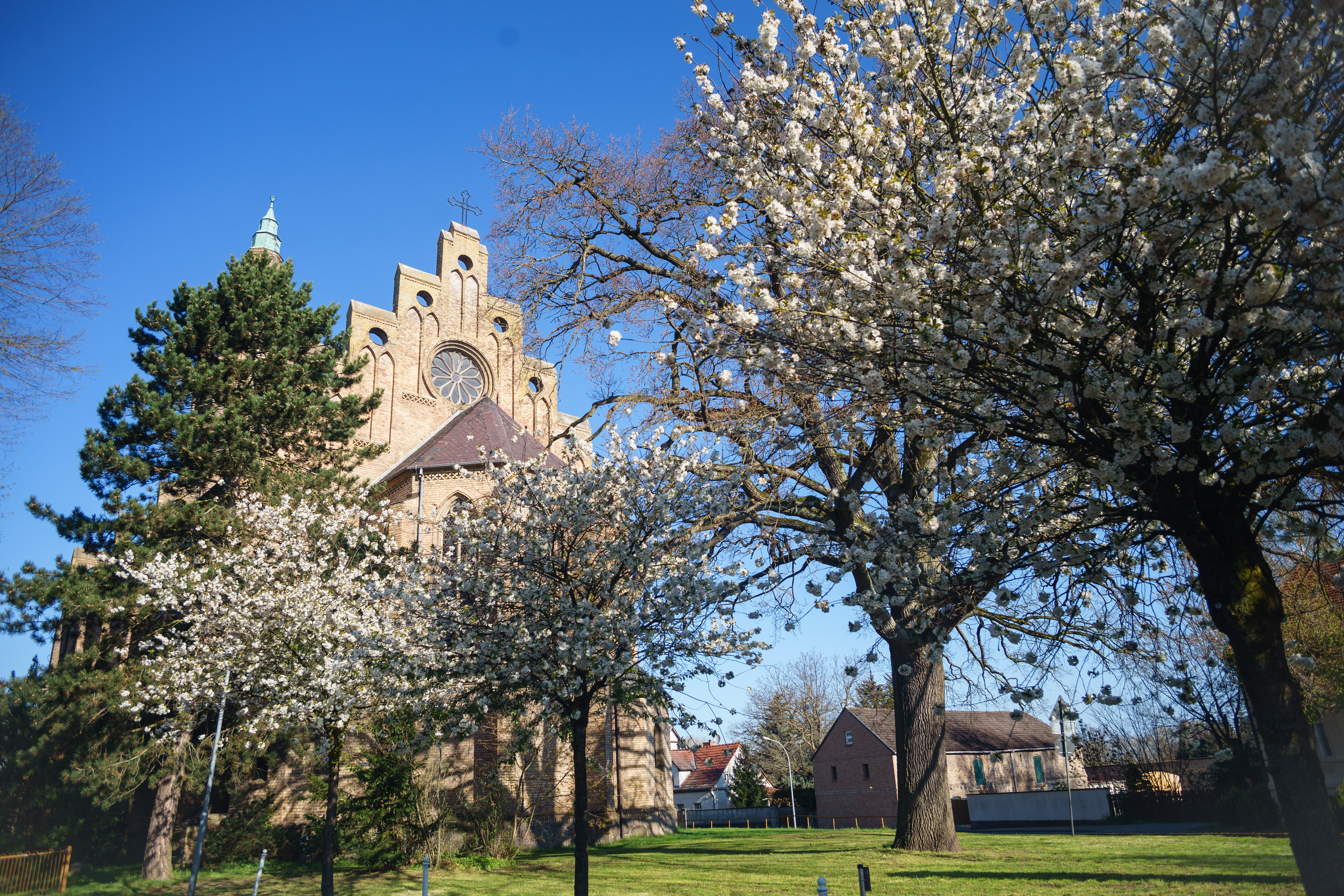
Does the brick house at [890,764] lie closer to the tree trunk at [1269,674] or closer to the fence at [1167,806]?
the fence at [1167,806]

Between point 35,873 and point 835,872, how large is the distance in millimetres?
16892

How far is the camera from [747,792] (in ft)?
141

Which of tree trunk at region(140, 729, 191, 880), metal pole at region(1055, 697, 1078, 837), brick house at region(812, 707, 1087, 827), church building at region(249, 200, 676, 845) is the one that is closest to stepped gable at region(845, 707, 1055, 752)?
brick house at region(812, 707, 1087, 827)

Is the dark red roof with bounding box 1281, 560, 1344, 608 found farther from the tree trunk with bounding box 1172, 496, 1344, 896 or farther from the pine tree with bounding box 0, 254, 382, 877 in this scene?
the pine tree with bounding box 0, 254, 382, 877

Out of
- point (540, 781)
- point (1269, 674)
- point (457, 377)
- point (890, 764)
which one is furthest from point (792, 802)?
point (1269, 674)

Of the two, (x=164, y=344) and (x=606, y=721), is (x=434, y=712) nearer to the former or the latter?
(x=606, y=721)

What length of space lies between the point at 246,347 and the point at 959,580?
892 inches

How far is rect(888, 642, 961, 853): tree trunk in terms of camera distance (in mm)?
13180

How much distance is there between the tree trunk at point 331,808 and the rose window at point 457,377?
19.4 meters


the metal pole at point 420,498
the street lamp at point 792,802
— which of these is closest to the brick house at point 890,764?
the street lamp at point 792,802

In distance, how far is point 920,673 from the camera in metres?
13.4

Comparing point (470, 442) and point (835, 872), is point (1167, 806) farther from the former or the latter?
point (470, 442)

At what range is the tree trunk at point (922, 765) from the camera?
13180 millimetres

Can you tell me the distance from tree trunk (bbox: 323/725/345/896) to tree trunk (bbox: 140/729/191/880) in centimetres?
676
